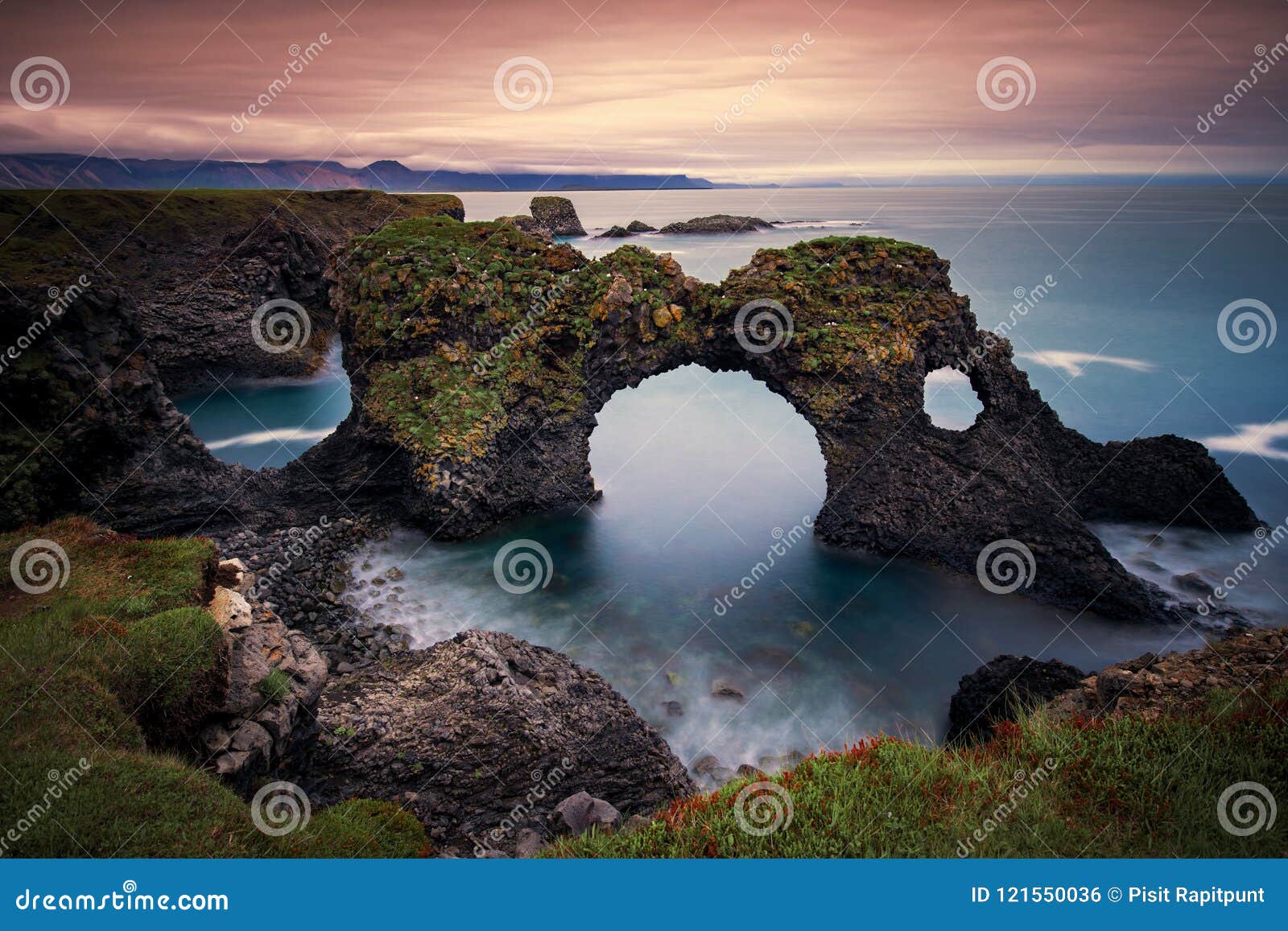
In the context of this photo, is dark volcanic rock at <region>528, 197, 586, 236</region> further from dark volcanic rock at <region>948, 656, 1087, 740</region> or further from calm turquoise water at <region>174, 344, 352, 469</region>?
dark volcanic rock at <region>948, 656, 1087, 740</region>

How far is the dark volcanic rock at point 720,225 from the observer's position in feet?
280

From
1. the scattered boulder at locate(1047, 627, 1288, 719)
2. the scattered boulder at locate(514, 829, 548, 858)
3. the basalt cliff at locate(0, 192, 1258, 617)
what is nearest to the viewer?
the scattered boulder at locate(1047, 627, 1288, 719)

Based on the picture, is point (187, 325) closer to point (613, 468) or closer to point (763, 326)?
point (613, 468)

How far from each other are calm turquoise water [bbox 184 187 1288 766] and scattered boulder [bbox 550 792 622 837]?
20.5ft

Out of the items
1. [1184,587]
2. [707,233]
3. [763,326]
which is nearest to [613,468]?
[763,326]

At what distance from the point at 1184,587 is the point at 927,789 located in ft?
71.0

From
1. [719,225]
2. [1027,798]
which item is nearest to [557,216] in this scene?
[719,225]

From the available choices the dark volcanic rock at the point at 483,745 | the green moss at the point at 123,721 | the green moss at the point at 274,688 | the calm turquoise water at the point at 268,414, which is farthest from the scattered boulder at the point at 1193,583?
the calm turquoise water at the point at 268,414

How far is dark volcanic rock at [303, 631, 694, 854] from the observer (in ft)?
45.6

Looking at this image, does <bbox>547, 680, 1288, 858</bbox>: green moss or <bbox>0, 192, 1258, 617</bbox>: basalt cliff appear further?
<bbox>0, 192, 1258, 617</bbox>: basalt cliff

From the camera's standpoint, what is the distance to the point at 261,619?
51.3 ft

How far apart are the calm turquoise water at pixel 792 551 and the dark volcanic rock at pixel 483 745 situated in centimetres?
306

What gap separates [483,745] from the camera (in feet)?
48.4

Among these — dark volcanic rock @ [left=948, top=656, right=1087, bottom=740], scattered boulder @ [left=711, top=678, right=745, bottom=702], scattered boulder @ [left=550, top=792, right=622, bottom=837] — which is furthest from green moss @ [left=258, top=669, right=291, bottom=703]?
dark volcanic rock @ [left=948, top=656, right=1087, bottom=740]
